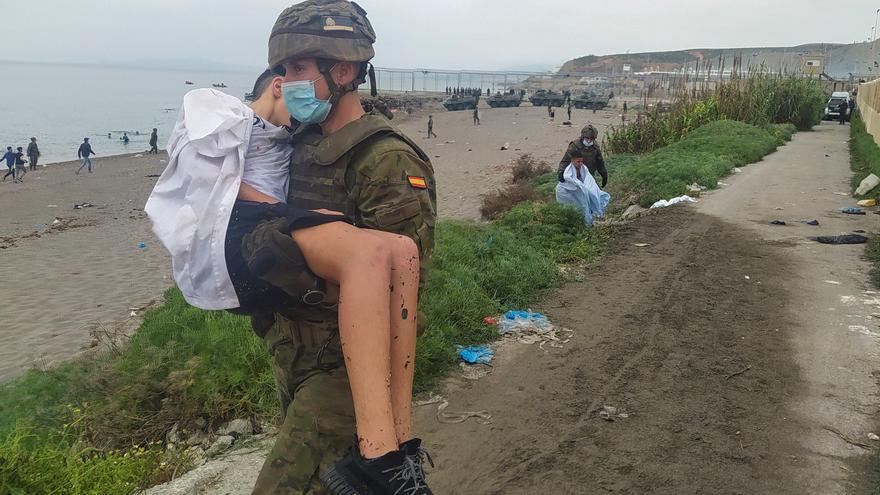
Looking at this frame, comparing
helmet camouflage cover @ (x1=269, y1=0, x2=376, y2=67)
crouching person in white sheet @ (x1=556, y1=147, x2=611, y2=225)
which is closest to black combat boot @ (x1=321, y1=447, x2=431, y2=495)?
helmet camouflage cover @ (x1=269, y1=0, x2=376, y2=67)

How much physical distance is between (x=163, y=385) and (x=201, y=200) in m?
3.39

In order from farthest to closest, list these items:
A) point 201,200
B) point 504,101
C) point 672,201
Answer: point 504,101 → point 672,201 → point 201,200

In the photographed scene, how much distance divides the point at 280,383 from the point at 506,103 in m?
60.9

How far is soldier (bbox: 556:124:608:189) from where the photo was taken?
8.99 metres

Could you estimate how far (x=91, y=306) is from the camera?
35.8 ft

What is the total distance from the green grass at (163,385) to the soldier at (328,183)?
5.17ft

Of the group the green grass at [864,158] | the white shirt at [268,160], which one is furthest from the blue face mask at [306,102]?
the green grass at [864,158]

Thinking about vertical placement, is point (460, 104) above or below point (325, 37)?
above

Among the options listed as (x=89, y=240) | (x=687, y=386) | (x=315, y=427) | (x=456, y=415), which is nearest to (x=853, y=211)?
(x=687, y=386)

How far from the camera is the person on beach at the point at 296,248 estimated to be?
140cm

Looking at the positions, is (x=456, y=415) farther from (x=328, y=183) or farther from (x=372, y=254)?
(x=372, y=254)

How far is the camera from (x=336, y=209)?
178 cm

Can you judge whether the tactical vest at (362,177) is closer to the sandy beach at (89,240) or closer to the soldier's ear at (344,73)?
the soldier's ear at (344,73)

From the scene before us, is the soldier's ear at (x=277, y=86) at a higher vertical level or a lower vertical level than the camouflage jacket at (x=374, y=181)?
higher
